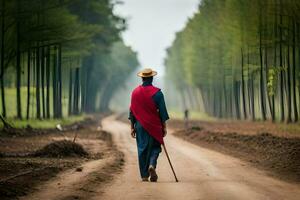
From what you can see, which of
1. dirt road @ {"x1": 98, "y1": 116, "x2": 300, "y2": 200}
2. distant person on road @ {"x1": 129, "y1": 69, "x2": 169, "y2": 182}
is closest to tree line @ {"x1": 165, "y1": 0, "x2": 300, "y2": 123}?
dirt road @ {"x1": 98, "y1": 116, "x2": 300, "y2": 200}

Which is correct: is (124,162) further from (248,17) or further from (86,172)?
(248,17)

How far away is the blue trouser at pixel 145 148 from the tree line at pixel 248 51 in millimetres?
13889

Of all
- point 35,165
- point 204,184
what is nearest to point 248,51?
point 35,165

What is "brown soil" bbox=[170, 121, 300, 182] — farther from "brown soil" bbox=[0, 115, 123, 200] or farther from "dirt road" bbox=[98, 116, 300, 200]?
"brown soil" bbox=[0, 115, 123, 200]

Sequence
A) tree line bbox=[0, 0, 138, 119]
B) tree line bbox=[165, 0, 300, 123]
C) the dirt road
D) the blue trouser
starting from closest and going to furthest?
1. the dirt road
2. the blue trouser
3. tree line bbox=[0, 0, 138, 119]
4. tree line bbox=[165, 0, 300, 123]

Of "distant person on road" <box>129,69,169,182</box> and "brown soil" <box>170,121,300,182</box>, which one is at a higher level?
"distant person on road" <box>129,69,169,182</box>

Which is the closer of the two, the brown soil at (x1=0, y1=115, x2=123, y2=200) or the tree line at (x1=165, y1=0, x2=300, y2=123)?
the brown soil at (x1=0, y1=115, x2=123, y2=200)

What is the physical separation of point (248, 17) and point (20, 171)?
3042cm

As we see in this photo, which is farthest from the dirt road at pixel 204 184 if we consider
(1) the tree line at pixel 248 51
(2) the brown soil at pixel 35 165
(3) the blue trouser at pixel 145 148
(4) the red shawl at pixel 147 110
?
(1) the tree line at pixel 248 51

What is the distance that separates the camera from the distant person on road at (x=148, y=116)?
560 inches

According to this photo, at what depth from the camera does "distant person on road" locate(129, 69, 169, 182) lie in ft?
46.7

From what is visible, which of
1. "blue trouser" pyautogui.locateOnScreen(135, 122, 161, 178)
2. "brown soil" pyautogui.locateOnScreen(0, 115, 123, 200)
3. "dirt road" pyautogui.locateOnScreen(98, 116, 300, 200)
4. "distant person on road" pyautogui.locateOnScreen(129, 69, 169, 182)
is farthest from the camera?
"distant person on road" pyautogui.locateOnScreen(129, 69, 169, 182)

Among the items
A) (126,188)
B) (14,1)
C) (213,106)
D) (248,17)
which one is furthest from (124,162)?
(213,106)

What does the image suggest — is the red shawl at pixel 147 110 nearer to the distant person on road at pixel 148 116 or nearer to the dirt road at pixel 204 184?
the distant person on road at pixel 148 116
